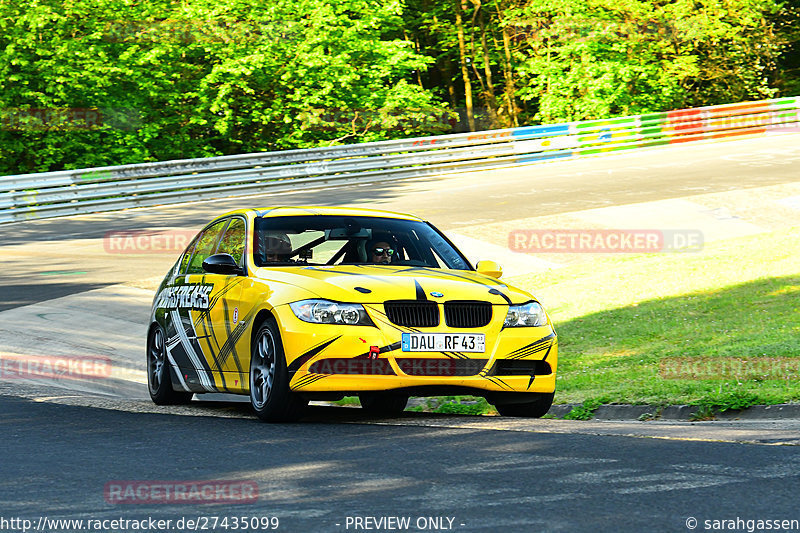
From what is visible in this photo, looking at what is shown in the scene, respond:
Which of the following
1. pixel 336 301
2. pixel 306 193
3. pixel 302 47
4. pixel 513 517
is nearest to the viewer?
pixel 513 517

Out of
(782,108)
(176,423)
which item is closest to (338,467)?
(176,423)

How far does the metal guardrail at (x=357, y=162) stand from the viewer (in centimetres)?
2717

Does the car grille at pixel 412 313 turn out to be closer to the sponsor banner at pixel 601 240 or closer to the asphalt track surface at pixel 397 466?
the asphalt track surface at pixel 397 466

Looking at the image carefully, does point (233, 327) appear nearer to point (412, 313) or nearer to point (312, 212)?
point (312, 212)

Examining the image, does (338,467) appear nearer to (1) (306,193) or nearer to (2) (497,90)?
(1) (306,193)

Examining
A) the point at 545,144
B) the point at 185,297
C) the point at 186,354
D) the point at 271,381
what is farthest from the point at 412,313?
the point at 545,144

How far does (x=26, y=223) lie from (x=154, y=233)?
12.8 ft

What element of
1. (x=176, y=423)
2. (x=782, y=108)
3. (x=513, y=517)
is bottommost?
(x=782, y=108)

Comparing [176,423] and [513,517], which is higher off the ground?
[513,517]

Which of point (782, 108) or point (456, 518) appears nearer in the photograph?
point (456, 518)

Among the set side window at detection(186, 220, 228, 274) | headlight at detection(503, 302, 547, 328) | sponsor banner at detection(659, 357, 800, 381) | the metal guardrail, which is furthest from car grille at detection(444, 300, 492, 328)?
the metal guardrail

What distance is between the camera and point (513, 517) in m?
4.98

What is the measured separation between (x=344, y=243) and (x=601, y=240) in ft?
45.8

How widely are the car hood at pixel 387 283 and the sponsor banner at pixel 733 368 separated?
2.62m
